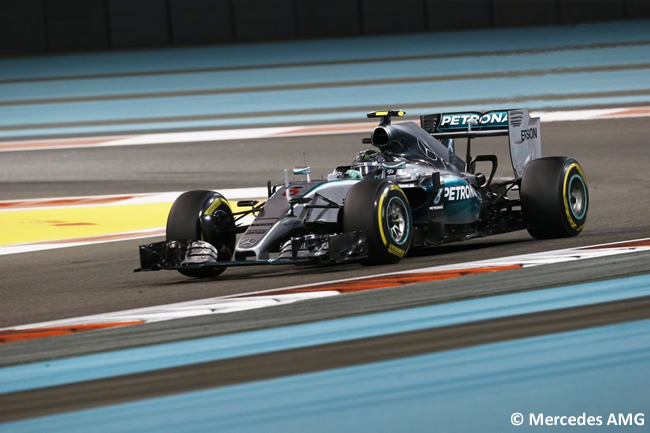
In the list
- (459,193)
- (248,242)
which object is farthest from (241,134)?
(248,242)

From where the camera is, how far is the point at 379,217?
27.7 feet

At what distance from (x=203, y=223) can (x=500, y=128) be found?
2.79 meters

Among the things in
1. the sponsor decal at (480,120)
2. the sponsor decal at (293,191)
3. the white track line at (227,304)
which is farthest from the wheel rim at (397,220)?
the sponsor decal at (480,120)

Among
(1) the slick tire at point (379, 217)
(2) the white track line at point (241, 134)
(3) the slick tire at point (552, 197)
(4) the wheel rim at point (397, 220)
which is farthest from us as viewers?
(2) the white track line at point (241, 134)

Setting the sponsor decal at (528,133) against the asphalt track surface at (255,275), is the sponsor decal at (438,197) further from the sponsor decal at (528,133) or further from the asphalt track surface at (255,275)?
the sponsor decal at (528,133)

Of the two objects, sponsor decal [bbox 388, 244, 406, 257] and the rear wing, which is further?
the rear wing

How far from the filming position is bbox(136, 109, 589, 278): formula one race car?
8.49 m

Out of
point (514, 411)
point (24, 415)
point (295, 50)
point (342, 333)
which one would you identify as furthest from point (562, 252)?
point (295, 50)

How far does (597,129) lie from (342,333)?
470 inches

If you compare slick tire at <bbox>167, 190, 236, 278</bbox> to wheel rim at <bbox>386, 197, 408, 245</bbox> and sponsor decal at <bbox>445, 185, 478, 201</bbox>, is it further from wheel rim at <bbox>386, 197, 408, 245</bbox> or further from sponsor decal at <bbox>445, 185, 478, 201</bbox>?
sponsor decal at <bbox>445, 185, 478, 201</bbox>

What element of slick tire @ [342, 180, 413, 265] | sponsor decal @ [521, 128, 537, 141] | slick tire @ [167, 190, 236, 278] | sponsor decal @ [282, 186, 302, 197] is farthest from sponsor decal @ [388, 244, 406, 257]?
sponsor decal @ [521, 128, 537, 141]

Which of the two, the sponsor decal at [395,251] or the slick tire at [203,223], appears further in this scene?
the slick tire at [203,223]

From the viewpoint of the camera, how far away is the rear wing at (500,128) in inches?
407

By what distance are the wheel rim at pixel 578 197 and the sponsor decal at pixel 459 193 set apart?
77cm
